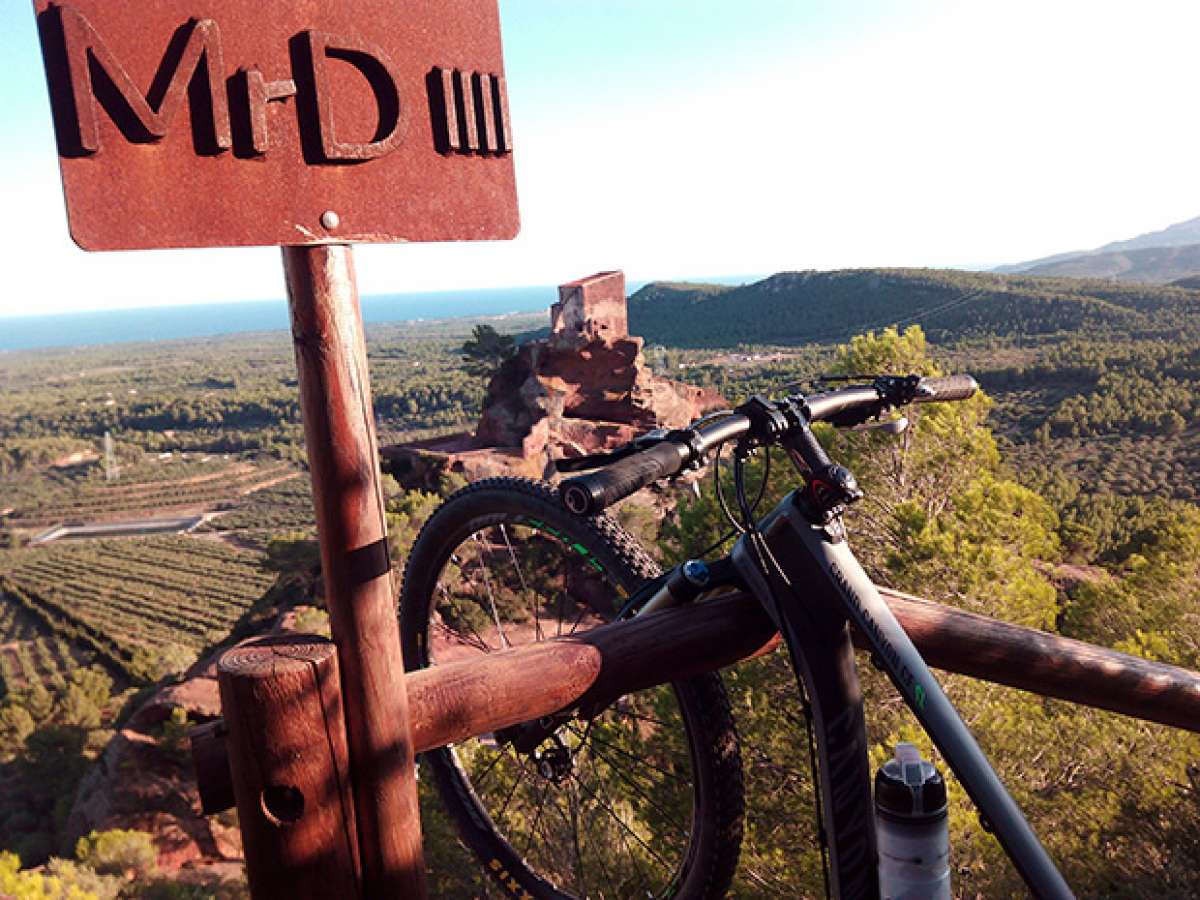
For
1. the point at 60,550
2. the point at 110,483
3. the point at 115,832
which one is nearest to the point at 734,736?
the point at 115,832

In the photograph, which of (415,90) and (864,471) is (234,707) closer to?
(415,90)

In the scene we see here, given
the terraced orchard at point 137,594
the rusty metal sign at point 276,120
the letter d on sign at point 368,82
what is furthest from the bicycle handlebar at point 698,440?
the terraced orchard at point 137,594

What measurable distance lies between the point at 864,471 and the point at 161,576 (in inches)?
1688

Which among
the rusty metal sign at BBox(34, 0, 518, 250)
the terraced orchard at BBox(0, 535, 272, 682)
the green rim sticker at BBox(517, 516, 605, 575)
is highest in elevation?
the rusty metal sign at BBox(34, 0, 518, 250)

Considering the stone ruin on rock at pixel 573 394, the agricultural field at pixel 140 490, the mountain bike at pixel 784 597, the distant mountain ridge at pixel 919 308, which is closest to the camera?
the mountain bike at pixel 784 597

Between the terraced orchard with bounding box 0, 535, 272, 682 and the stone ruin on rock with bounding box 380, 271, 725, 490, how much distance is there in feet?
36.3

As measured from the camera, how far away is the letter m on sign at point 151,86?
97cm

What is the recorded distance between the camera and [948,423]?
9562 millimetres

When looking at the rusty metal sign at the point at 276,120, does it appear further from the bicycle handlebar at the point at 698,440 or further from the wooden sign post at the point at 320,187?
the bicycle handlebar at the point at 698,440

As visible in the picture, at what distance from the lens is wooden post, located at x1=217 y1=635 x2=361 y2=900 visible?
120 cm

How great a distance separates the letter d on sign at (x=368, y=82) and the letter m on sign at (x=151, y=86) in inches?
4.6

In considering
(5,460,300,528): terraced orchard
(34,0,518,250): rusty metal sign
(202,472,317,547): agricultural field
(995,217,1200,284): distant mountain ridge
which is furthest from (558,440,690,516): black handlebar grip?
(995,217,1200,284): distant mountain ridge

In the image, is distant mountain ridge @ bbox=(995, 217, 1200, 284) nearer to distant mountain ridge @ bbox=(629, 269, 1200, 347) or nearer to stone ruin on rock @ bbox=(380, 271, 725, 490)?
distant mountain ridge @ bbox=(629, 269, 1200, 347)

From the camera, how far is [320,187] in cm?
114
